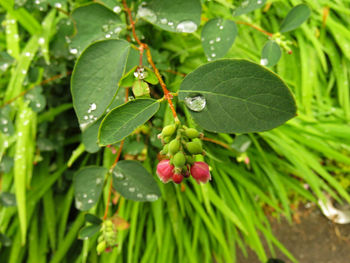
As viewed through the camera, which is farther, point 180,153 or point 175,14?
point 175,14

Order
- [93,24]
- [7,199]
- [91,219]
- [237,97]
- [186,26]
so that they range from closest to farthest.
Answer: [237,97], [186,26], [93,24], [91,219], [7,199]

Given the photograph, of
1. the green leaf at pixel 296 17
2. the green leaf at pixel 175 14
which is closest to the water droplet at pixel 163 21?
the green leaf at pixel 175 14

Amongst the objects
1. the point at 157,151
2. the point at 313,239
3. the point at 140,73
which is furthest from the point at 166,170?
the point at 313,239

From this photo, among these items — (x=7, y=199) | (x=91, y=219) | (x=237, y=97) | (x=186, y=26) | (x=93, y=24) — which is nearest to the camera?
(x=237, y=97)

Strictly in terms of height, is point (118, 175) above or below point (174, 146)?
below

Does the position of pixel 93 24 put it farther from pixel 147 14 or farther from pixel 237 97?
pixel 237 97

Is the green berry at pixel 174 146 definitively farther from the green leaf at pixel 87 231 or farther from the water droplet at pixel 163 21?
the green leaf at pixel 87 231
